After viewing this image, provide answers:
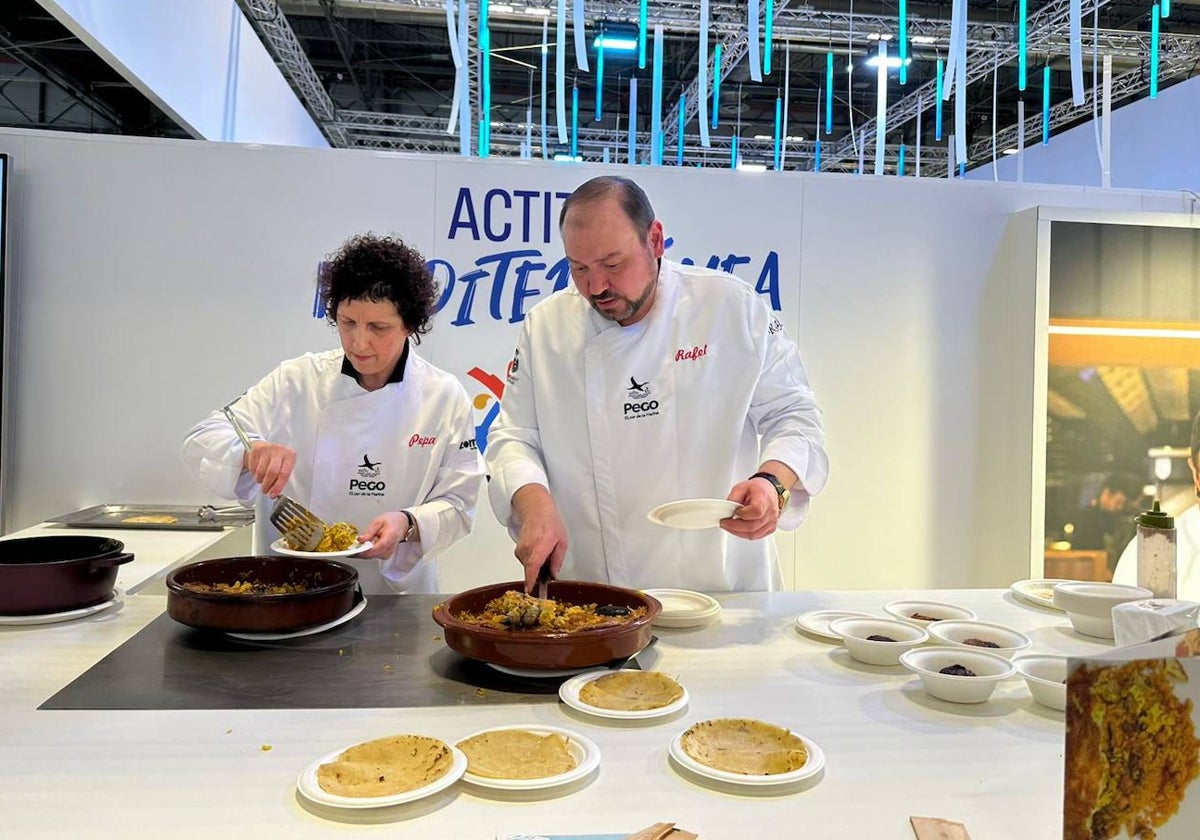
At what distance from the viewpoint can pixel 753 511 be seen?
5.54 ft

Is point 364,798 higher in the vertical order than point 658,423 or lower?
lower

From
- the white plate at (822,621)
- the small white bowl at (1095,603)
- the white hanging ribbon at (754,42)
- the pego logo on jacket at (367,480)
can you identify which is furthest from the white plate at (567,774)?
the white hanging ribbon at (754,42)

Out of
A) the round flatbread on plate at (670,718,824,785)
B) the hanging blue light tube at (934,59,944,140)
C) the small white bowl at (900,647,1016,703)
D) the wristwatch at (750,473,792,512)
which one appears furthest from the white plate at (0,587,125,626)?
the hanging blue light tube at (934,59,944,140)

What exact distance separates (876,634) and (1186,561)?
120cm

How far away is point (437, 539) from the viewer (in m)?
2.30

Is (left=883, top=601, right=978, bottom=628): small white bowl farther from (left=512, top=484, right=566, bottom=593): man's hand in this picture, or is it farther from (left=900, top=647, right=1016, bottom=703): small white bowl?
(left=512, top=484, right=566, bottom=593): man's hand

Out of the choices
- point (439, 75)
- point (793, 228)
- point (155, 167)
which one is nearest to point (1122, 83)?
point (793, 228)

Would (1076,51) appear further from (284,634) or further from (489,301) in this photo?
(284,634)

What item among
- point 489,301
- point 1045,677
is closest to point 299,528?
point 1045,677

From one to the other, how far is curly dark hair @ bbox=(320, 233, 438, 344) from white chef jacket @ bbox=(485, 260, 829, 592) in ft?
1.44

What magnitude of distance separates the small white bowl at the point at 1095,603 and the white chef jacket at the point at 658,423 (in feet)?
2.15

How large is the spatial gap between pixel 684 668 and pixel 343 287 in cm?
146

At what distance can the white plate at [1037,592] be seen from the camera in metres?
1.91

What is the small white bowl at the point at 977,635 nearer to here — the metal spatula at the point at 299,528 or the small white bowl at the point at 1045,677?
the small white bowl at the point at 1045,677
